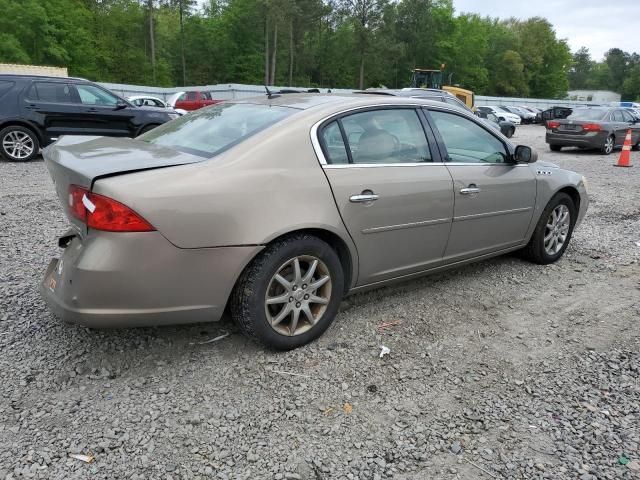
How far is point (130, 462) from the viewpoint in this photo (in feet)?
7.43

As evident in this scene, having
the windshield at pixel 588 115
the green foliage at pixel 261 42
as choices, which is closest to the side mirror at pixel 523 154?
the windshield at pixel 588 115

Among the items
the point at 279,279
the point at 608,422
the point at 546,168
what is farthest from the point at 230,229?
the point at 546,168

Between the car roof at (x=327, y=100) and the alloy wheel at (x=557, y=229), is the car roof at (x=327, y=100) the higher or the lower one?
the higher one

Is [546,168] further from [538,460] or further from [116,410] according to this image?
[116,410]

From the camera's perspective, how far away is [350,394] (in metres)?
2.83

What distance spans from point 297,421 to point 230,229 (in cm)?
104

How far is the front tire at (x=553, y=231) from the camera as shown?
481 centimetres

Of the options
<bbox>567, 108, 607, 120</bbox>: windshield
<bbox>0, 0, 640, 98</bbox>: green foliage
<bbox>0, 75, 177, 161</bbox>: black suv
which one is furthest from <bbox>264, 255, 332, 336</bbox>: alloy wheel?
<bbox>0, 0, 640, 98</bbox>: green foliage

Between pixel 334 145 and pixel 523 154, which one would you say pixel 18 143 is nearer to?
pixel 334 145

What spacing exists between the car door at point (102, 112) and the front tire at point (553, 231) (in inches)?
353

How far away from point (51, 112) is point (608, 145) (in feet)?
49.2

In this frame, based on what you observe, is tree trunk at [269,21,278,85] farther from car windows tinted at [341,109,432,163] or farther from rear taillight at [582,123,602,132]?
car windows tinted at [341,109,432,163]

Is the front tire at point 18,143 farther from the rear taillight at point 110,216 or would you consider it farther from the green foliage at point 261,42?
the green foliage at point 261,42

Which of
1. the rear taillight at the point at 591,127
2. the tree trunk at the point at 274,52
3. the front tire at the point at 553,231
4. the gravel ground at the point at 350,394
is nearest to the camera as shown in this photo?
the gravel ground at the point at 350,394
